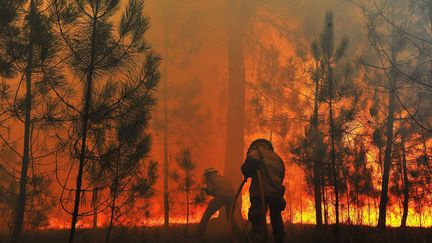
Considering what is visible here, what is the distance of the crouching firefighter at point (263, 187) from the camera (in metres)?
5.50

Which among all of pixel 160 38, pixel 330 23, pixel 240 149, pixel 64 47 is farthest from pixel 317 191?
pixel 160 38

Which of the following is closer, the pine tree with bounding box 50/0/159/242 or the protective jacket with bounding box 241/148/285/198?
the pine tree with bounding box 50/0/159/242

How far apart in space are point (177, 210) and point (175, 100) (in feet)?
15.5

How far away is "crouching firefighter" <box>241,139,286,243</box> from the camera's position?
550 centimetres

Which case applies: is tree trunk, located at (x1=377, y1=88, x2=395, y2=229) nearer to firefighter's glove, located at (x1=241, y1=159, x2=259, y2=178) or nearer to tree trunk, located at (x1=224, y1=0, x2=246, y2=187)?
firefighter's glove, located at (x1=241, y1=159, x2=259, y2=178)

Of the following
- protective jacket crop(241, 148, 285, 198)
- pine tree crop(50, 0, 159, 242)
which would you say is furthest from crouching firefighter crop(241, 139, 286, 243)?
pine tree crop(50, 0, 159, 242)

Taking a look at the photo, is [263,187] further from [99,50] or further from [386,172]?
[386,172]

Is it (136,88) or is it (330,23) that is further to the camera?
(330,23)

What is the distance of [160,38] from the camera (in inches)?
683

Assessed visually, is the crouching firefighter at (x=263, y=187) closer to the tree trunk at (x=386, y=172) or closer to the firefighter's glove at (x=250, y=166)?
the firefighter's glove at (x=250, y=166)

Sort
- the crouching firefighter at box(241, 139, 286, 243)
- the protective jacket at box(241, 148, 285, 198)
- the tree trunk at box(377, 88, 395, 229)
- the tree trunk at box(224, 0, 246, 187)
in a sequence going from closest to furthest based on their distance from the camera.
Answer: the crouching firefighter at box(241, 139, 286, 243), the protective jacket at box(241, 148, 285, 198), the tree trunk at box(377, 88, 395, 229), the tree trunk at box(224, 0, 246, 187)

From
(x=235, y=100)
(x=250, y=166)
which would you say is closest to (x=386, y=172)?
(x=250, y=166)

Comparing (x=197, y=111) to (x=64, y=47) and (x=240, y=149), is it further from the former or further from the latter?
(x=64, y=47)

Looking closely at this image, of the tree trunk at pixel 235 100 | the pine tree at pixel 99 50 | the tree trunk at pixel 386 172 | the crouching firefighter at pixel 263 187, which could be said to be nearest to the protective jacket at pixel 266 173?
the crouching firefighter at pixel 263 187
